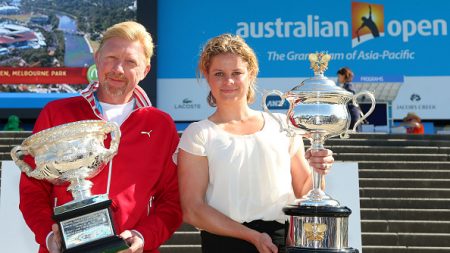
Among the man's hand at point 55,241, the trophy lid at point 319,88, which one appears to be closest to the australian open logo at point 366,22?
the trophy lid at point 319,88

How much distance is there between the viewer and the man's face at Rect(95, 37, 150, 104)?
241 centimetres

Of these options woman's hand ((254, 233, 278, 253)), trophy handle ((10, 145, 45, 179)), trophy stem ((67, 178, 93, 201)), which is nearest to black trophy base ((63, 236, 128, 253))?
A: trophy stem ((67, 178, 93, 201))

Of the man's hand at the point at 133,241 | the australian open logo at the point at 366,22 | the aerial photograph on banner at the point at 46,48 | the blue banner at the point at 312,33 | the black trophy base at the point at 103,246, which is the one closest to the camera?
the black trophy base at the point at 103,246

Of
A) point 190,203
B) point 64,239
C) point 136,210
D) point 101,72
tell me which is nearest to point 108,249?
point 64,239

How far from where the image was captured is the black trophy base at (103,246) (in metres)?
2.11

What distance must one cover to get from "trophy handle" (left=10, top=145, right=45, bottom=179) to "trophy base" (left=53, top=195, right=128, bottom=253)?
0.44 ft

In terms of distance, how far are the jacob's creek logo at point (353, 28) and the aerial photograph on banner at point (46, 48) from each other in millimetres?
2773

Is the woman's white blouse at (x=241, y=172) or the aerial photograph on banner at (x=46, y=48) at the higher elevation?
the aerial photograph on banner at (x=46, y=48)

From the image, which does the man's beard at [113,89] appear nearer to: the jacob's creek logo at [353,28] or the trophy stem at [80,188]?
the trophy stem at [80,188]

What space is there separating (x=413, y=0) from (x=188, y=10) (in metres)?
4.76

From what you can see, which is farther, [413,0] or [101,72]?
[413,0]

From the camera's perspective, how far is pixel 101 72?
2438 mm

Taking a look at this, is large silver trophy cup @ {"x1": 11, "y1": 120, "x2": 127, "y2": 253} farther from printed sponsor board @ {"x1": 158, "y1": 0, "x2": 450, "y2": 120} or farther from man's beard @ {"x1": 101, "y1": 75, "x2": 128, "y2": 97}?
printed sponsor board @ {"x1": 158, "y1": 0, "x2": 450, "y2": 120}

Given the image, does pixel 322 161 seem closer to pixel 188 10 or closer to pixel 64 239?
pixel 64 239
